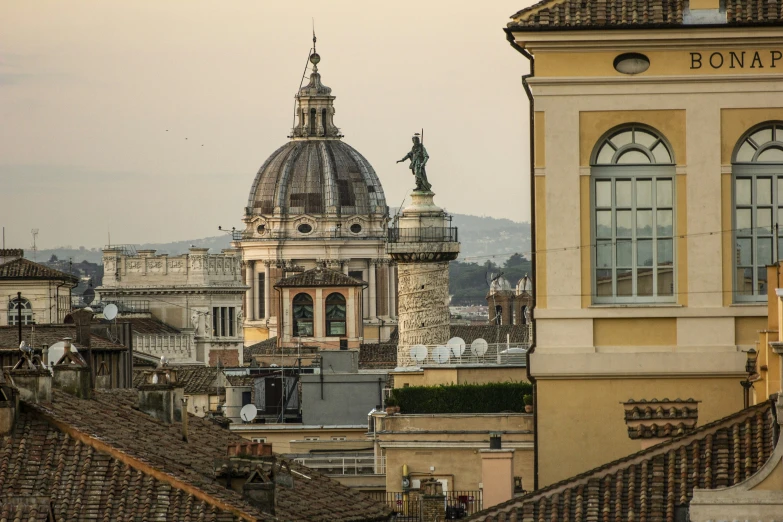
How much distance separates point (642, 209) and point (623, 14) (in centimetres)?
205

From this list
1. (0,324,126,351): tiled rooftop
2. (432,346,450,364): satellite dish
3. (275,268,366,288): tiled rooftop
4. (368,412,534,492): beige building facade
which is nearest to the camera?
(368,412,534,492): beige building facade

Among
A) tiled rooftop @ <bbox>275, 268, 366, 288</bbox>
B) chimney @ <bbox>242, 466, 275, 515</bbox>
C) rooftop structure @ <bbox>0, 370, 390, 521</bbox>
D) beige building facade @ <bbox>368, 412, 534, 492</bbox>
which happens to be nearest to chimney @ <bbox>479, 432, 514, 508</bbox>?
rooftop structure @ <bbox>0, 370, 390, 521</bbox>

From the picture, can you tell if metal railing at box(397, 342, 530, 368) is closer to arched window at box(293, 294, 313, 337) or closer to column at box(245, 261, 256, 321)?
arched window at box(293, 294, 313, 337)

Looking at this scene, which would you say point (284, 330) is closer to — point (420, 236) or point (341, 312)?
point (341, 312)

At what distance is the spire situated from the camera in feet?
578

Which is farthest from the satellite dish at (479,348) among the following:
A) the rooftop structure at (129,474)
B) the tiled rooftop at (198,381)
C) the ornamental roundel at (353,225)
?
the ornamental roundel at (353,225)

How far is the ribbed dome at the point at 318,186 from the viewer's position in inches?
7087

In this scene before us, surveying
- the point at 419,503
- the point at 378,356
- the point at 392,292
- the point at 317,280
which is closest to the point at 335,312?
the point at 317,280

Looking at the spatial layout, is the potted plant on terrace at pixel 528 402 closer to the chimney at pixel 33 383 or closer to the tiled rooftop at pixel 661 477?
the chimney at pixel 33 383

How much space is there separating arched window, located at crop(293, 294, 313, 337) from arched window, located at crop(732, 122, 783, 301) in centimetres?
11035

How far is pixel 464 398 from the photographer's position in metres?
62.7

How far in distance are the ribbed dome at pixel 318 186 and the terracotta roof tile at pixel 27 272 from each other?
89919 mm

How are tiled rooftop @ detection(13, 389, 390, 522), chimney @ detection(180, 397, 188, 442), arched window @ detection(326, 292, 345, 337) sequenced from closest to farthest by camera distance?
tiled rooftop @ detection(13, 389, 390, 522), chimney @ detection(180, 397, 188, 442), arched window @ detection(326, 292, 345, 337)

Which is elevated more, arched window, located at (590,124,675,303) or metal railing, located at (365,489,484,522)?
arched window, located at (590,124,675,303)
